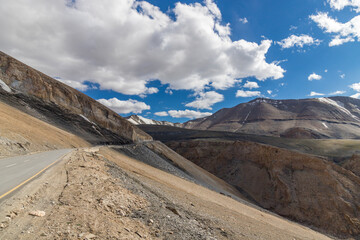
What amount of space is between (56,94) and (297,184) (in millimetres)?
53246

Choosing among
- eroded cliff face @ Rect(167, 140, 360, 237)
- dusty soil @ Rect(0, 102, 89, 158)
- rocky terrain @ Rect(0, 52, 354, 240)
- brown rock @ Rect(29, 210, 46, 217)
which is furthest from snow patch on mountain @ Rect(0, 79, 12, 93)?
eroded cliff face @ Rect(167, 140, 360, 237)

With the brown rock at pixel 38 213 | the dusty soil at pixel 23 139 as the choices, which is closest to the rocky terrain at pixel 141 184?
the brown rock at pixel 38 213

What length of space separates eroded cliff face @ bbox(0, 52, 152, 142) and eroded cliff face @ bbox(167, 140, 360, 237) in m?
29.4

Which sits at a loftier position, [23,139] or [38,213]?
[38,213]

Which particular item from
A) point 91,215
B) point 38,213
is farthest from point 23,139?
point 91,215

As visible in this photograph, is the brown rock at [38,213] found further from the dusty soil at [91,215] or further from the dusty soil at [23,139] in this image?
the dusty soil at [23,139]

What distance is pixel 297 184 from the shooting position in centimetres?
4000

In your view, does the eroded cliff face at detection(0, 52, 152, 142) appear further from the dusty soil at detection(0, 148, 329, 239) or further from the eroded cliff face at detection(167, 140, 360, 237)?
the dusty soil at detection(0, 148, 329, 239)

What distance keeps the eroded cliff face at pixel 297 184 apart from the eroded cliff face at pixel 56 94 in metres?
A: 29.4

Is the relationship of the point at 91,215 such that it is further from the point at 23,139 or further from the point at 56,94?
the point at 56,94

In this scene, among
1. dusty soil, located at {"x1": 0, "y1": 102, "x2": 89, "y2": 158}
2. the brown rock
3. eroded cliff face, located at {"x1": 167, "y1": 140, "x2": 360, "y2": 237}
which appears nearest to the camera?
the brown rock

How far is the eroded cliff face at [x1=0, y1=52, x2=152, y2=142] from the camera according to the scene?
39719mm

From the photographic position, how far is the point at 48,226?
4.76 metres

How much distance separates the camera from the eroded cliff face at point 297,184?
3175 centimetres
